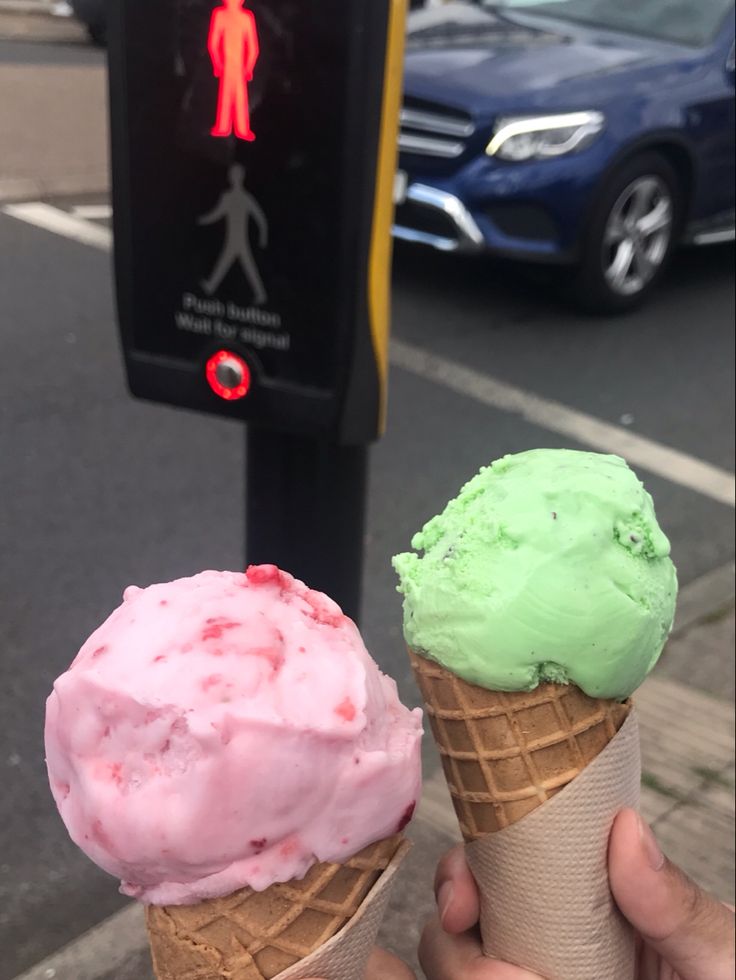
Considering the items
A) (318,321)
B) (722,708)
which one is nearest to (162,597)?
(318,321)

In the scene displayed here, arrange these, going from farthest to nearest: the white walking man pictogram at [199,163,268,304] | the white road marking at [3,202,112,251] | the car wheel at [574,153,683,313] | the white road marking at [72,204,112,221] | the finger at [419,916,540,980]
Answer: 1. the white road marking at [72,204,112,221]
2. the white road marking at [3,202,112,251]
3. the car wheel at [574,153,683,313]
4. the white walking man pictogram at [199,163,268,304]
5. the finger at [419,916,540,980]

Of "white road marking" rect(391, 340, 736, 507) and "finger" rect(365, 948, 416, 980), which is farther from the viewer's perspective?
"white road marking" rect(391, 340, 736, 507)

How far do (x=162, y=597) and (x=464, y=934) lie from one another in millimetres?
843

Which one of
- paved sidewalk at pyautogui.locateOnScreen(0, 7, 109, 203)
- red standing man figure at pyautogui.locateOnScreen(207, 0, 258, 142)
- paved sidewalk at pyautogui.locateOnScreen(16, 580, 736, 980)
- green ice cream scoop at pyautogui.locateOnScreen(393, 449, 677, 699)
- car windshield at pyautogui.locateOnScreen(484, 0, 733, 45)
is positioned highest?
red standing man figure at pyautogui.locateOnScreen(207, 0, 258, 142)

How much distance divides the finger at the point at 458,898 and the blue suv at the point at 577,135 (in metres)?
5.11

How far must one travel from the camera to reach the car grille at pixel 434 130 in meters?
6.37

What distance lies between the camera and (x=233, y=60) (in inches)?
91.7

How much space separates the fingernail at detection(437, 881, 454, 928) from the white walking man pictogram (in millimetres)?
1383

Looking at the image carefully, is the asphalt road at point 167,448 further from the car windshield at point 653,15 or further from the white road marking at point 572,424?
the car windshield at point 653,15

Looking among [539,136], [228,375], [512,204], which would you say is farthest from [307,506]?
[539,136]

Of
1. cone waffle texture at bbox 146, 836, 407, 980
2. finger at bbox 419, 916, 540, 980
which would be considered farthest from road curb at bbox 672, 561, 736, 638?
cone waffle texture at bbox 146, 836, 407, 980

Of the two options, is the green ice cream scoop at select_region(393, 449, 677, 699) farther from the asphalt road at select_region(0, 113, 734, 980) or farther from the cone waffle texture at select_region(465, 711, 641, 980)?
the asphalt road at select_region(0, 113, 734, 980)

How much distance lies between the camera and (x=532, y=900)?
162cm

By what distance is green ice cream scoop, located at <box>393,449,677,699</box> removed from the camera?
1.51 metres
